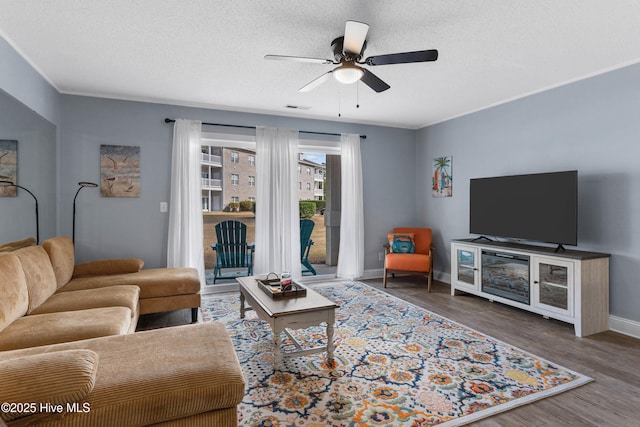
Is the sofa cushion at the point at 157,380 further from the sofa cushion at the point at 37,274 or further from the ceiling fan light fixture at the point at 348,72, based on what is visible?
the ceiling fan light fixture at the point at 348,72

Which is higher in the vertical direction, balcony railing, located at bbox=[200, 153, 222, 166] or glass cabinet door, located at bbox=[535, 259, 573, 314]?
balcony railing, located at bbox=[200, 153, 222, 166]

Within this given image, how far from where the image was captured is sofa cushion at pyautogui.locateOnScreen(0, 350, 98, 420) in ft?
3.96

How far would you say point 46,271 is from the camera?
269 centimetres

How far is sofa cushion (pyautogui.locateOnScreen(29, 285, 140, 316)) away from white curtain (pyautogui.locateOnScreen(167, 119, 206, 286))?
138 centimetres

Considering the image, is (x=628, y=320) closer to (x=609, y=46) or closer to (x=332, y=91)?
(x=609, y=46)

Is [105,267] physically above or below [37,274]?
below

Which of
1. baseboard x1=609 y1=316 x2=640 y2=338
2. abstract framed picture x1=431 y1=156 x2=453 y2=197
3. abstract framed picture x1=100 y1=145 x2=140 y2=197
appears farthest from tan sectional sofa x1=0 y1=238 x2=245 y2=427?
abstract framed picture x1=431 y1=156 x2=453 y2=197

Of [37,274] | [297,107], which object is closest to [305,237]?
[297,107]

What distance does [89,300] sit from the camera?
260cm

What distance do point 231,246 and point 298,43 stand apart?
2.89 metres

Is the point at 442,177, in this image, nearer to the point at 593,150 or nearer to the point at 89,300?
the point at 593,150

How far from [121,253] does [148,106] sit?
186 centimetres

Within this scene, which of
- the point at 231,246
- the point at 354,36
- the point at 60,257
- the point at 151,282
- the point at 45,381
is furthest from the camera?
the point at 231,246

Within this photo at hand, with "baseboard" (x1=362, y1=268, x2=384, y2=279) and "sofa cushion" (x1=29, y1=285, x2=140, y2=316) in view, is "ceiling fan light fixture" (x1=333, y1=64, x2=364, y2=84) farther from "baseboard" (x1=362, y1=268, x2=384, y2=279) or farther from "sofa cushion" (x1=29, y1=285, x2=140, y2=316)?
"baseboard" (x1=362, y1=268, x2=384, y2=279)
